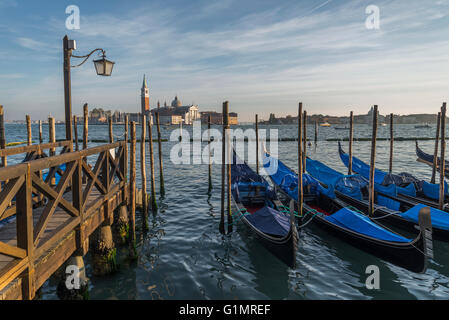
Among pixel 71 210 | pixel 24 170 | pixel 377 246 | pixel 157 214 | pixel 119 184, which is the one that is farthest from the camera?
pixel 157 214

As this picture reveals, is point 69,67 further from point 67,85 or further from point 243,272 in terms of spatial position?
point 243,272

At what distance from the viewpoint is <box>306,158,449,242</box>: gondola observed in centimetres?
708

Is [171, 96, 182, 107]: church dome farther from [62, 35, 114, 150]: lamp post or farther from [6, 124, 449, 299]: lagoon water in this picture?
[62, 35, 114, 150]: lamp post

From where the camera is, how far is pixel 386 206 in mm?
9391

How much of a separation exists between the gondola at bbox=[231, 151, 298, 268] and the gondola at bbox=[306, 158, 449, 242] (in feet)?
7.56

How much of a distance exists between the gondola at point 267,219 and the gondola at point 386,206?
2304mm

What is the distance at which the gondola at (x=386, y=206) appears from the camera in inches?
279

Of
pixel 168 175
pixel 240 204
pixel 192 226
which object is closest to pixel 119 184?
pixel 192 226

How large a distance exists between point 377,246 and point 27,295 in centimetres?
633

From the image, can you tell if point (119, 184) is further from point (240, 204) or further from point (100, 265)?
point (240, 204)

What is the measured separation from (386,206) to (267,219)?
15.7ft

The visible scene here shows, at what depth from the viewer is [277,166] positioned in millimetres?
13898

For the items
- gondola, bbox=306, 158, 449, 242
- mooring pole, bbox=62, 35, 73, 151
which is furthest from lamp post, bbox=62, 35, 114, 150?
gondola, bbox=306, 158, 449, 242
